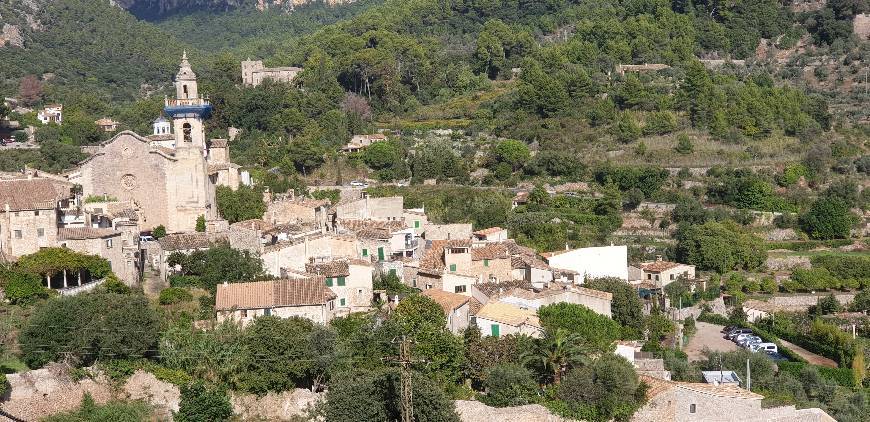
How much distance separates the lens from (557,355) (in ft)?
80.6

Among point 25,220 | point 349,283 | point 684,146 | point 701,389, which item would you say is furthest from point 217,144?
point 684,146

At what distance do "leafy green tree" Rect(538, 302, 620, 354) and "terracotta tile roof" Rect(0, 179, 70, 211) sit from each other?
12085 millimetres

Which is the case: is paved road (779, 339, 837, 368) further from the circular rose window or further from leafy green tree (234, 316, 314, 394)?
the circular rose window

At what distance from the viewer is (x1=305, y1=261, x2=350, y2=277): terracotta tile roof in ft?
91.1

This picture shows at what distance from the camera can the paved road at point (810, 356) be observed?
31.7 metres

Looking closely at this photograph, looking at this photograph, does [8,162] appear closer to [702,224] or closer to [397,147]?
[397,147]

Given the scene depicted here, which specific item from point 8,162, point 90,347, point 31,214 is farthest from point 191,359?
point 8,162

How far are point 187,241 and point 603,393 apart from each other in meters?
13.1

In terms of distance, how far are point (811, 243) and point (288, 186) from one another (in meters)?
20.6

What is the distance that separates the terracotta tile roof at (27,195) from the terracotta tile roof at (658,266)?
19.2 metres

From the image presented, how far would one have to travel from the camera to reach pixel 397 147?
48594 mm

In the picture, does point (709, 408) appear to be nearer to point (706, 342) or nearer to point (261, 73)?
point (706, 342)

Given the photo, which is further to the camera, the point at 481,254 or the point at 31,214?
the point at 481,254

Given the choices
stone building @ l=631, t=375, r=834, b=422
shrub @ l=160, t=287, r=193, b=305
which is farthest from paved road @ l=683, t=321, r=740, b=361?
shrub @ l=160, t=287, r=193, b=305
